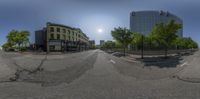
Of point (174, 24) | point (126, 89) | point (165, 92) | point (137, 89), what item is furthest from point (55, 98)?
point (174, 24)

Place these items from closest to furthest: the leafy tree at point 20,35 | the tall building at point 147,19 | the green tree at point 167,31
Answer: the leafy tree at point 20,35 < the green tree at point 167,31 < the tall building at point 147,19

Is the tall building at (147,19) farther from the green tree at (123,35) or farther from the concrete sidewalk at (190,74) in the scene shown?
the concrete sidewalk at (190,74)

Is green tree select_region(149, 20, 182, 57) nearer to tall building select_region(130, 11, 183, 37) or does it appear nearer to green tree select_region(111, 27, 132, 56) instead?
tall building select_region(130, 11, 183, 37)

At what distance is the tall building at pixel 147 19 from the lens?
31.7 meters

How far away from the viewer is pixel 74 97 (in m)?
4.94

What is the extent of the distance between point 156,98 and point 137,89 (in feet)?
3.56

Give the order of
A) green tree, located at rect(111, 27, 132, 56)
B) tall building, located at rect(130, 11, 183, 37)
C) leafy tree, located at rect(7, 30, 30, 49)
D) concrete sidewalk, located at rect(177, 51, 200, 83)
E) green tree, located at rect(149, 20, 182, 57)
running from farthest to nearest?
green tree, located at rect(111, 27, 132, 56) < tall building, located at rect(130, 11, 183, 37) < green tree, located at rect(149, 20, 182, 57) < leafy tree, located at rect(7, 30, 30, 49) < concrete sidewalk, located at rect(177, 51, 200, 83)

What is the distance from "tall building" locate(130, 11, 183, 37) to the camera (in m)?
31.7

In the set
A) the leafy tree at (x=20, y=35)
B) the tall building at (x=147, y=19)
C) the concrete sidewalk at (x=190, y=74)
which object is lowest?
the concrete sidewalk at (x=190, y=74)

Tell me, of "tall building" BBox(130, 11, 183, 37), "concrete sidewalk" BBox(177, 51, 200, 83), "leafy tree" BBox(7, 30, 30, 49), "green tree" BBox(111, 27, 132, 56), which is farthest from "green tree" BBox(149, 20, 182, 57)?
"leafy tree" BBox(7, 30, 30, 49)

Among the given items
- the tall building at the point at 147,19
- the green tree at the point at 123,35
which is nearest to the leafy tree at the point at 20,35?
the green tree at the point at 123,35

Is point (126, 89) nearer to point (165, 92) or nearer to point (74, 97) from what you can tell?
point (165, 92)

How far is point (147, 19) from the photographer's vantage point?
1404 inches

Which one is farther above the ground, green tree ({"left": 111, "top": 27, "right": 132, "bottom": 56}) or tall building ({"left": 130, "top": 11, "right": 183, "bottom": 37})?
tall building ({"left": 130, "top": 11, "right": 183, "bottom": 37})
